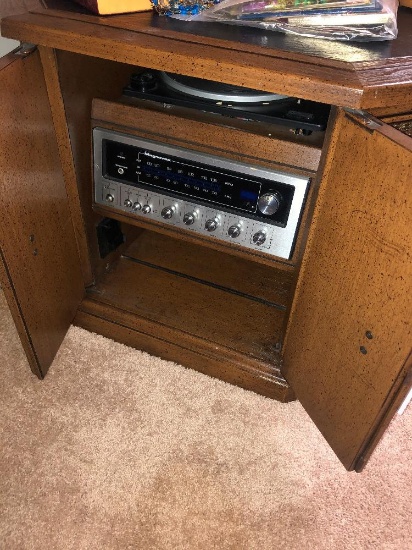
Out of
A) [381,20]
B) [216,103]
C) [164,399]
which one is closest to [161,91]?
[216,103]

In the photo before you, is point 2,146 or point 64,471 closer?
point 2,146

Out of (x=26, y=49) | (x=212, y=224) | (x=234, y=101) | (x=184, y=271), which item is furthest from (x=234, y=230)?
(x=26, y=49)

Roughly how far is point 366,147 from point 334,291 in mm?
215

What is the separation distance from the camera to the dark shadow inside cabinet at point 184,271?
723 millimetres

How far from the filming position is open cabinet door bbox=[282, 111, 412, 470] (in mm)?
539

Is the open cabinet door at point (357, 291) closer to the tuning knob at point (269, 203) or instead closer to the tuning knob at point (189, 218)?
the tuning knob at point (269, 203)

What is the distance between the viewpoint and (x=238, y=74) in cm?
59

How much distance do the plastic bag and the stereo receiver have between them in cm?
20

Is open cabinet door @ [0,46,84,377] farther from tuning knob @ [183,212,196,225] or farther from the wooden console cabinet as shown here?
tuning knob @ [183,212,196,225]

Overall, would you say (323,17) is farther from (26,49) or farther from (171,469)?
(171,469)

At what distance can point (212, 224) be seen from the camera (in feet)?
2.67

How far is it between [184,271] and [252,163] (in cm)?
41

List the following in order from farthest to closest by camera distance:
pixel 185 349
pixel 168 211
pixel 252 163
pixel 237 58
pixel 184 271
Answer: pixel 184 271, pixel 185 349, pixel 168 211, pixel 252 163, pixel 237 58

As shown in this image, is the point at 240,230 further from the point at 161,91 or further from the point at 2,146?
the point at 2,146
